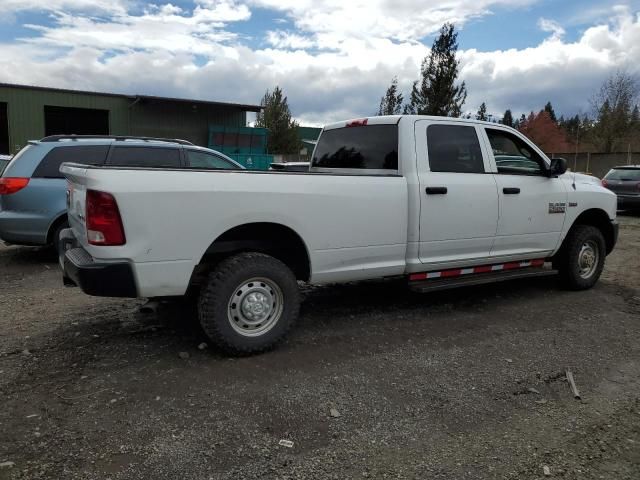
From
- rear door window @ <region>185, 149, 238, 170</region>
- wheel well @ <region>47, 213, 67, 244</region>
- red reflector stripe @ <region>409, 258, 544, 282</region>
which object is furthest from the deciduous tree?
wheel well @ <region>47, 213, 67, 244</region>

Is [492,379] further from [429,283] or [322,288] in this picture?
[322,288]

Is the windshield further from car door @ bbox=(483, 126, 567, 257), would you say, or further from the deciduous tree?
the deciduous tree

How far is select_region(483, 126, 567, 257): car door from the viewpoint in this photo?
5.43 metres

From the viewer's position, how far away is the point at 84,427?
3.06 meters

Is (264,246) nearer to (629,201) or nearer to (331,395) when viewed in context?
(331,395)

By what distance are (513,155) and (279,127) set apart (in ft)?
115

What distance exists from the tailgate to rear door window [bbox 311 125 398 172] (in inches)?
105

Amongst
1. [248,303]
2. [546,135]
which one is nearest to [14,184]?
[248,303]

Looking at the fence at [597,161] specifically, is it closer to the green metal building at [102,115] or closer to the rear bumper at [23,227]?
the green metal building at [102,115]

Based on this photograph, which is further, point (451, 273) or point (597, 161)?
point (597, 161)

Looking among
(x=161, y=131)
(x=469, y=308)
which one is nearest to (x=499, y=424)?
(x=469, y=308)

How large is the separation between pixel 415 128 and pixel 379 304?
6.25ft

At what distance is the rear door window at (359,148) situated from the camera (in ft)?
16.5

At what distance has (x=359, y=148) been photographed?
17.7 ft
